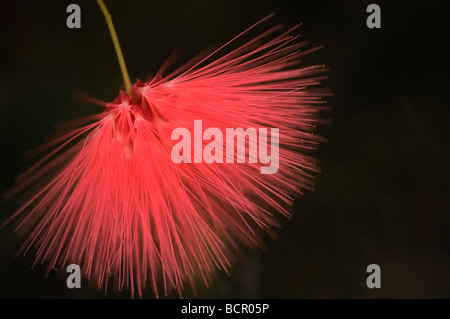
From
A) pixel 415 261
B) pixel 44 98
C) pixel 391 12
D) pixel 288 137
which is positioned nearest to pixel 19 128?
pixel 44 98

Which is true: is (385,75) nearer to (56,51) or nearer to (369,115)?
(369,115)

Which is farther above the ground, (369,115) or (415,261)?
(369,115)

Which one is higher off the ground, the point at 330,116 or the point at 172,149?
the point at 330,116

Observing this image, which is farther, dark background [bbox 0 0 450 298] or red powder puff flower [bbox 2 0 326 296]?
dark background [bbox 0 0 450 298]

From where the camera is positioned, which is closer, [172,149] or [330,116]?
[172,149]

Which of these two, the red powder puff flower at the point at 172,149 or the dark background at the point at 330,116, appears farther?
the dark background at the point at 330,116
